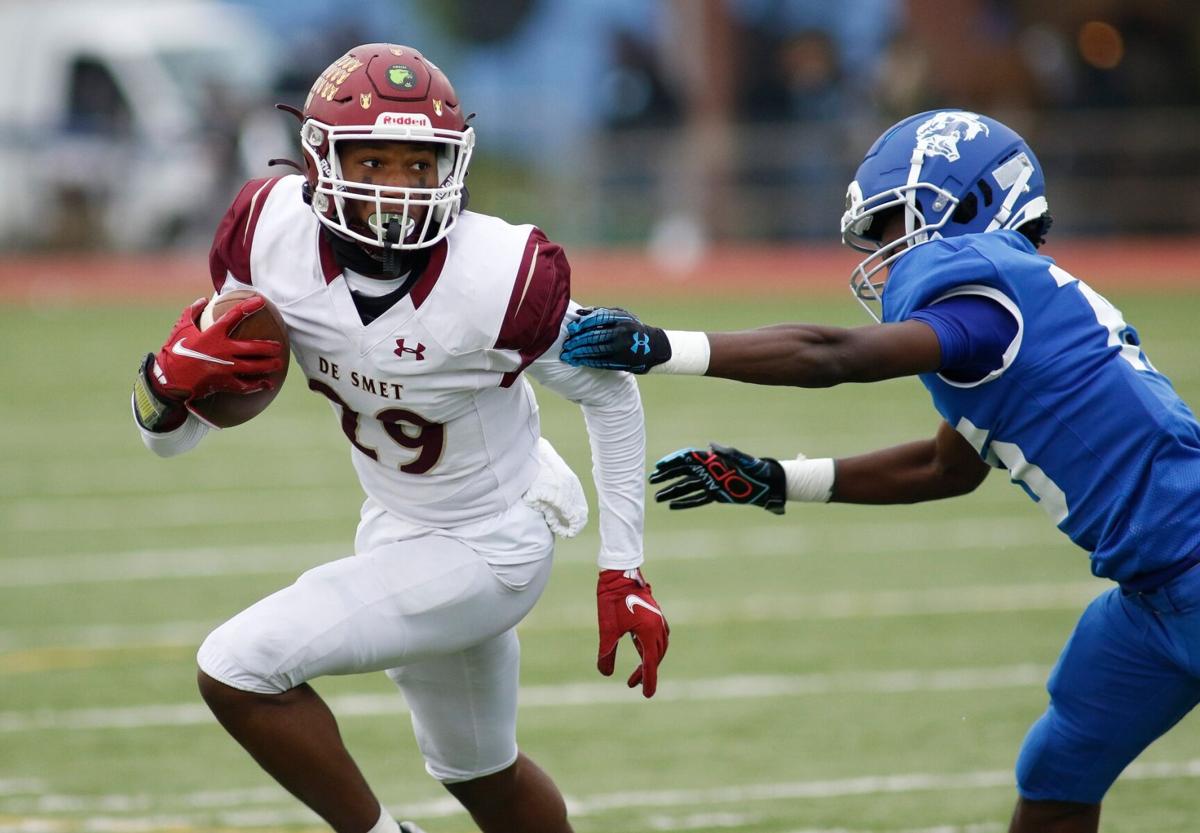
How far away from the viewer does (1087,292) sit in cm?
346

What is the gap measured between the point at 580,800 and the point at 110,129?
13.6m

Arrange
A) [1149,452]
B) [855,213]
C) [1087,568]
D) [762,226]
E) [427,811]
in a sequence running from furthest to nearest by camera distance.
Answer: [762,226] → [1087,568] → [427,811] → [855,213] → [1149,452]

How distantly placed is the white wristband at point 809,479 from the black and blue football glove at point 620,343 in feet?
2.36

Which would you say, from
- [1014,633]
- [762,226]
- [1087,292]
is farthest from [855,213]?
[762,226]

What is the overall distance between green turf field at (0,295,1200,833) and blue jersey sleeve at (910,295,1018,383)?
5.39 ft

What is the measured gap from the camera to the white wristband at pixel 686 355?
3.35 m

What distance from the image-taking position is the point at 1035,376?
335cm

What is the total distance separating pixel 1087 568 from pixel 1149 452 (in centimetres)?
388

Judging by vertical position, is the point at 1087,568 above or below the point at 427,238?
below

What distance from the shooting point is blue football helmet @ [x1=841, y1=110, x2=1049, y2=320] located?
354 centimetres

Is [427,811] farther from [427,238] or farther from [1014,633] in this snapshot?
[1014,633]

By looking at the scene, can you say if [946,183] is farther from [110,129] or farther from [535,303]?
[110,129]

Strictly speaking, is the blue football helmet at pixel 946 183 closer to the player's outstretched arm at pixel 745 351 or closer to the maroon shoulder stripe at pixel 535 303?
the player's outstretched arm at pixel 745 351

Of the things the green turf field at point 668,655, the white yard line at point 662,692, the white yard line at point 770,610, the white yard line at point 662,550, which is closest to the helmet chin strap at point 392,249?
the green turf field at point 668,655
